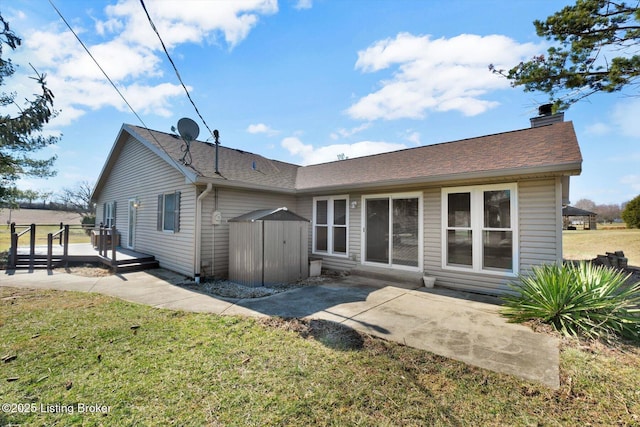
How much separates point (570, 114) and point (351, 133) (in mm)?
10516

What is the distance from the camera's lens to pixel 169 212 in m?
8.52

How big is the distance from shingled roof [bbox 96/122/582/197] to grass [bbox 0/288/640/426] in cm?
359

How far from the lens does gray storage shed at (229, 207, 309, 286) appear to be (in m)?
6.77

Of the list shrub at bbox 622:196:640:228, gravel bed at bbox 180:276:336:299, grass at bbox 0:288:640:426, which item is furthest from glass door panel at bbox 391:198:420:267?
shrub at bbox 622:196:640:228

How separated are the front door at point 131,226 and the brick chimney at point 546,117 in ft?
45.0

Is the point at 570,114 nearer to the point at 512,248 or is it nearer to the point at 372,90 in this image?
the point at 512,248

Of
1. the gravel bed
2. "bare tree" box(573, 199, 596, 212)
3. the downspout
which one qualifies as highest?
"bare tree" box(573, 199, 596, 212)

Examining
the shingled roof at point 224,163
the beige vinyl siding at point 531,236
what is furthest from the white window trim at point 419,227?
the shingled roof at point 224,163

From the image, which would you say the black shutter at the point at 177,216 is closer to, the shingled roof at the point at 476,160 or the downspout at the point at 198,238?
the downspout at the point at 198,238

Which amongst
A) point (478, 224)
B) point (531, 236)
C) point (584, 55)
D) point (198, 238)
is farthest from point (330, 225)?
point (584, 55)

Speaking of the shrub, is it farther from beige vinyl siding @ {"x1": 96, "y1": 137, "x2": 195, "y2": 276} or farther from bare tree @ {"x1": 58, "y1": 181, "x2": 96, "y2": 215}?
bare tree @ {"x1": 58, "y1": 181, "x2": 96, "y2": 215}

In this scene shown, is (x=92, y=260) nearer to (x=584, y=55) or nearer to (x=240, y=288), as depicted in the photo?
(x=240, y=288)

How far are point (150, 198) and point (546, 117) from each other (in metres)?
12.5

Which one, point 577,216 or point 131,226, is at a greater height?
point 577,216
